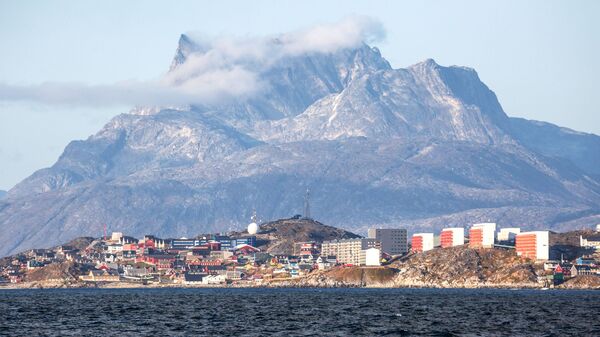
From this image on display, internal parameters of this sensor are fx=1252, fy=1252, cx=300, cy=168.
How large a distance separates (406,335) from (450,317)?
39.6 m

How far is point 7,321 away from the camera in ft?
610

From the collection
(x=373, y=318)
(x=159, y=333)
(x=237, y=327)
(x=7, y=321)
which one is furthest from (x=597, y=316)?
(x=7, y=321)

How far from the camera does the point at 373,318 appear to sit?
19212 cm

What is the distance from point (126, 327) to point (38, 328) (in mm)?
11906

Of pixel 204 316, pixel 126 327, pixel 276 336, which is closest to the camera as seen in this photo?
pixel 276 336

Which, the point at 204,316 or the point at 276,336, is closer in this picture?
the point at 276,336

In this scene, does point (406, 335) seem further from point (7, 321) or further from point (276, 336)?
point (7, 321)

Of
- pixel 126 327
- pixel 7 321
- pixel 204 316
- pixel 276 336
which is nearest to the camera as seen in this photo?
pixel 276 336

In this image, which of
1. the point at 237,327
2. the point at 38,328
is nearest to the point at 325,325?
the point at 237,327

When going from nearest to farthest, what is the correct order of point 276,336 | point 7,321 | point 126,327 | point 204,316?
point 276,336 < point 126,327 < point 7,321 < point 204,316

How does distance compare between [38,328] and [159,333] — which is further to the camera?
[38,328]

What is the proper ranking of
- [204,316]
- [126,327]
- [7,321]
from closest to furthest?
[126,327]
[7,321]
[204,316]

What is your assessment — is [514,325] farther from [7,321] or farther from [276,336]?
[7,321]

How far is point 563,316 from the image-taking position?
197 meters
